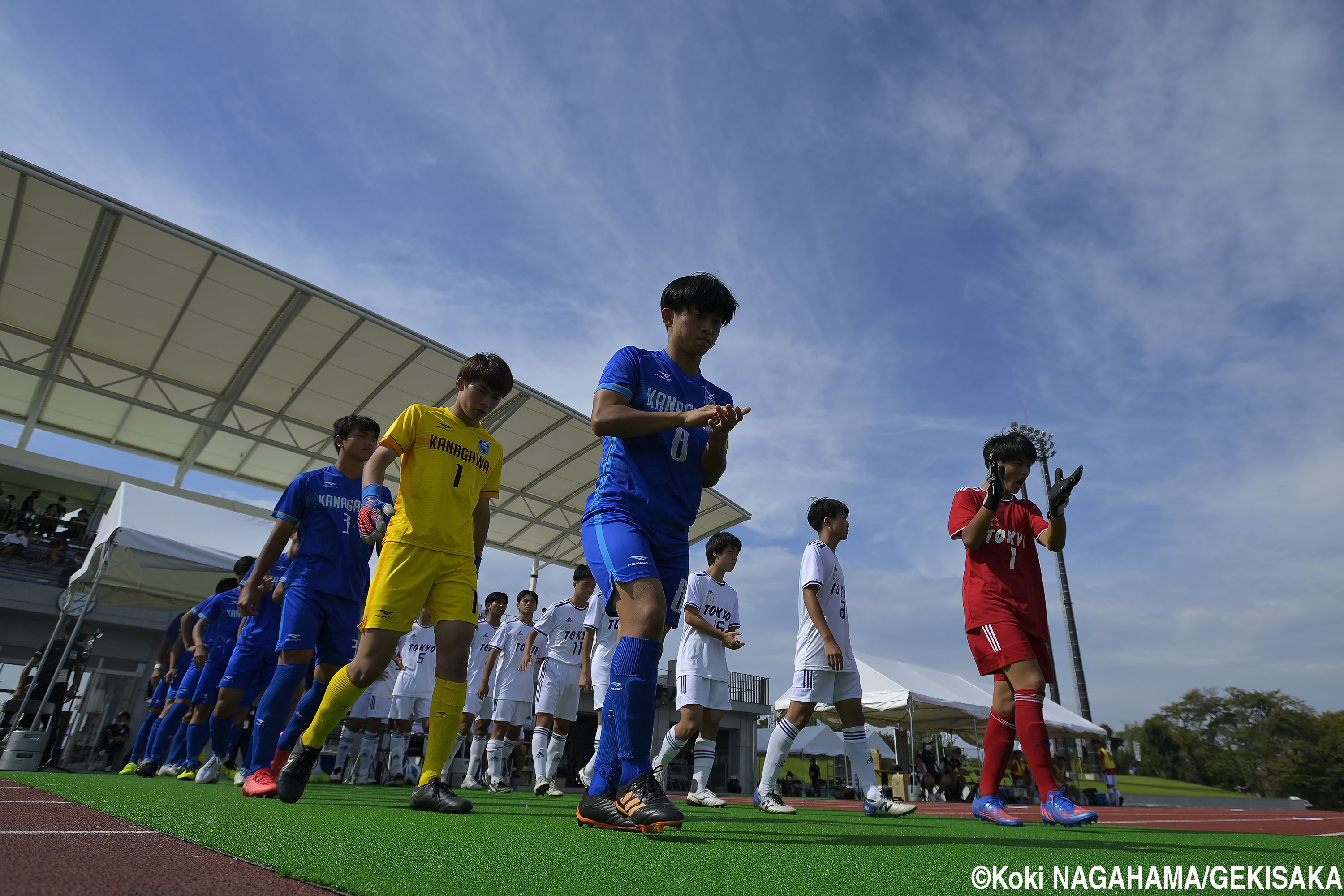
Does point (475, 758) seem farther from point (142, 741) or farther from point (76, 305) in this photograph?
point (76, 305)

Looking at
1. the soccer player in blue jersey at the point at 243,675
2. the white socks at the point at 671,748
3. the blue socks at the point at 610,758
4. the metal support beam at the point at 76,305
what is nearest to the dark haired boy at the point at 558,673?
the white socks at the point at 671,748

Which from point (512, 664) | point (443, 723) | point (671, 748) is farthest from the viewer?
point (512, 664)

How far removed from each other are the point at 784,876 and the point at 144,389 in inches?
655

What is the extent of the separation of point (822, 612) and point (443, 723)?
115 inches

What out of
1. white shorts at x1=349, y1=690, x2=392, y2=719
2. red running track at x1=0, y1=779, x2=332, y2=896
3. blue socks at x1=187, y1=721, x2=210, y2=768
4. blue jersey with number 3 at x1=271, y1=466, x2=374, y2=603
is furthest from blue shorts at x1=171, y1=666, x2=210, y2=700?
red running track at x1=0, y1=779, x2=332, y2=896

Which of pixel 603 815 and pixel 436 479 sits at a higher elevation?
pixel 436 479

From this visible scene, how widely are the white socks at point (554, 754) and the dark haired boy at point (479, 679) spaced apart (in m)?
0.94

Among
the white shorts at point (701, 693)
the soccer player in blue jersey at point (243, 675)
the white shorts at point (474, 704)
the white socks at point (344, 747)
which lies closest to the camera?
the soccer player in blue jersey at point (243, 675)

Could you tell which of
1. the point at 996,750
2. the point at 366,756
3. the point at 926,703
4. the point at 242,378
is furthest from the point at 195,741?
the point at 926,703

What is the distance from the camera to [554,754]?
24.3 ft

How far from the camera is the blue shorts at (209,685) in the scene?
610 centimetres

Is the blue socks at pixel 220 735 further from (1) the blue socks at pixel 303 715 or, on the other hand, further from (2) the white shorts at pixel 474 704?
(2) the white shorts at pixel 474 704

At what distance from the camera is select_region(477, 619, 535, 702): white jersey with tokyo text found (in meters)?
8.23

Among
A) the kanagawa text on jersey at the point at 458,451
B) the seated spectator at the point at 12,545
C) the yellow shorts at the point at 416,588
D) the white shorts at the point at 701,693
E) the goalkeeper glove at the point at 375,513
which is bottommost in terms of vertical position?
the white shorts at the point at 701,693
